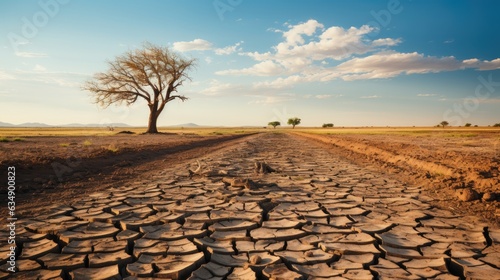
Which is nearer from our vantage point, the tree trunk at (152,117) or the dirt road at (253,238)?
the dirt road at (253,238)

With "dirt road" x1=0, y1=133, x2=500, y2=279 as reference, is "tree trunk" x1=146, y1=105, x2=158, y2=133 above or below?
above

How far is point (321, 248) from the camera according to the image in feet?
8.21

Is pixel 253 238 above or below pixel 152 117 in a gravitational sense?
below

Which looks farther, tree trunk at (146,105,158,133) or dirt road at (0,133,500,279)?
tree trunk at (146,105,158,133)

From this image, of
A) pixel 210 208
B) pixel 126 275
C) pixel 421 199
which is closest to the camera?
pixel 126 275

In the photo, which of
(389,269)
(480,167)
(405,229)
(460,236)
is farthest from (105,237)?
(480,167)

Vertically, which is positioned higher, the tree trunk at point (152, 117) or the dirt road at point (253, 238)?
the tree trunk at point (152, 117)

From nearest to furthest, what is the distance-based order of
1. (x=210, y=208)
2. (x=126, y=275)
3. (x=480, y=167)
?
(x=126, y=275)
(x=210, y=208)
(x=480, y=167)

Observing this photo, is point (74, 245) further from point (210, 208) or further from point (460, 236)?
point (460, 236)

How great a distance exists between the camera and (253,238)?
2717 mm

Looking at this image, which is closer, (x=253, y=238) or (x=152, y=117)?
(x=253, y=238)

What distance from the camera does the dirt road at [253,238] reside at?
2.12 m

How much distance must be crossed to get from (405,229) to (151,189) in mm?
3735

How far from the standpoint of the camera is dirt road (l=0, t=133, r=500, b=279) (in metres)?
2.12
